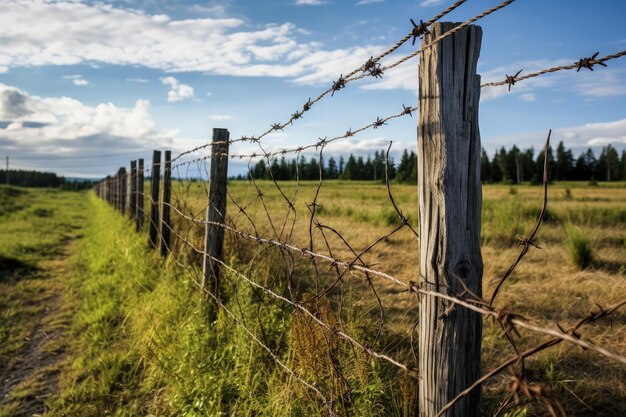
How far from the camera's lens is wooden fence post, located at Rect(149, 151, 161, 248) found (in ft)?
22.2

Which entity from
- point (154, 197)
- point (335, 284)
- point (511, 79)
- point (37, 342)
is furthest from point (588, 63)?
point (154, 197)

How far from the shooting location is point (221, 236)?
13.3 feet

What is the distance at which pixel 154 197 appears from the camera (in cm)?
704

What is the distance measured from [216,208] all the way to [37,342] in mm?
2454

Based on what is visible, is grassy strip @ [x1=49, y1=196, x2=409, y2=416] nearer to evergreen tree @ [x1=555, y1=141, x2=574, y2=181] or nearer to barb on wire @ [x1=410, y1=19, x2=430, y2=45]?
barb on wire @ [x1=410, y1=19, x2=430, y2=45]

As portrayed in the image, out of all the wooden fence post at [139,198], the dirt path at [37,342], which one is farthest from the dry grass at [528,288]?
the wooden fence post at [139,198]

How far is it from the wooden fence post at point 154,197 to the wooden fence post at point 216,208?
2857 mm

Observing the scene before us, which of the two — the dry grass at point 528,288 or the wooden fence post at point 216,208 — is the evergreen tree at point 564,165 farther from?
the wooden fence post at point 216,208

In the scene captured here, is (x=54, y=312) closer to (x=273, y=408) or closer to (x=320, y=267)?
(x=320, y=267)

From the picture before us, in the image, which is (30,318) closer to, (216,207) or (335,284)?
(216,207)

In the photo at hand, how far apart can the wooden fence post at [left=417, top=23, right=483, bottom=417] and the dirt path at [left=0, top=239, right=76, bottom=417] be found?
3.19 metres

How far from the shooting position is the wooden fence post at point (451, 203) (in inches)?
54.6

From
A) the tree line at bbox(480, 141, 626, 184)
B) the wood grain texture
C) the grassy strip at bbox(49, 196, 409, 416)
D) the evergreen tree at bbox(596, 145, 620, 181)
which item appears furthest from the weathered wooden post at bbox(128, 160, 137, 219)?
the evergreen tree at bbox(596, 145, 620, 181)

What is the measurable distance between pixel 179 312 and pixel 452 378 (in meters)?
3.07
